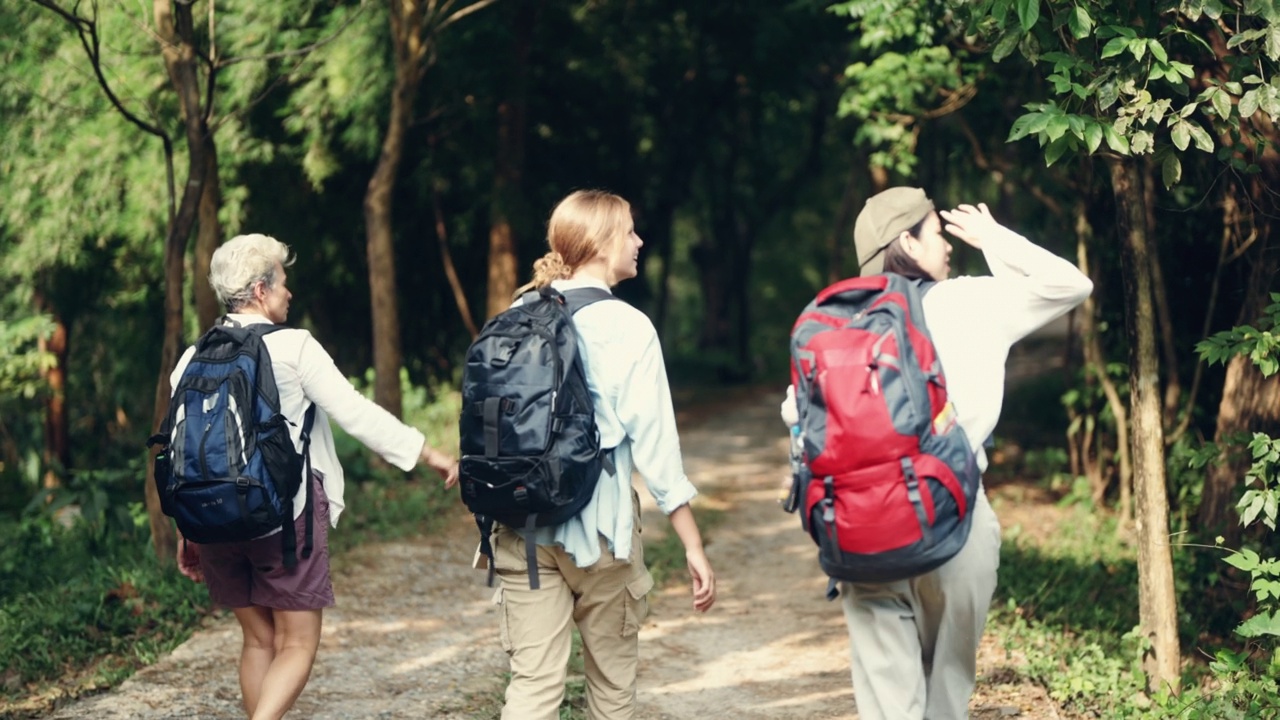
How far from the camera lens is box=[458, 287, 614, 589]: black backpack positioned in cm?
348

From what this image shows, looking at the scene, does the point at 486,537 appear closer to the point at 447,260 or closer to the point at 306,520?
the point at 306,520

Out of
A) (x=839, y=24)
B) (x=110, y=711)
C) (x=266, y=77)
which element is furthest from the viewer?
(x=839, y=24)

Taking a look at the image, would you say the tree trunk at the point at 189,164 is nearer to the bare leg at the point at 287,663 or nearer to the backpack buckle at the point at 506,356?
the bare leg at the point at 287,663

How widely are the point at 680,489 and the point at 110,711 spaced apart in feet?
9.99

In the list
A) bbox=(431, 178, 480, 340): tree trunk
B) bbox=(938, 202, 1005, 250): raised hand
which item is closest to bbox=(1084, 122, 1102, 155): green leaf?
bbox=(938, 202, 1005, 250): raised hand

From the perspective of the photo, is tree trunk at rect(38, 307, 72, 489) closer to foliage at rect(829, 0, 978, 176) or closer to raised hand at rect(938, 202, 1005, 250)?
foliage at rect(829, 0, 978, 176)

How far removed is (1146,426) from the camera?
5223 millimetres

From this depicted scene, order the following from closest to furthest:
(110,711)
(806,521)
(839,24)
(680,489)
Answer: (806,521) → (680,489) → (110,711) → (839,24)

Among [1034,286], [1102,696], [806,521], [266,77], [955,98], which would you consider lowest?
[1102,696]

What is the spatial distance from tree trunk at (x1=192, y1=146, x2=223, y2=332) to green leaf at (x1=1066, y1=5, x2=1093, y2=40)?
5235 mm

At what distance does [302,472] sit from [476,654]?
8.50 ft

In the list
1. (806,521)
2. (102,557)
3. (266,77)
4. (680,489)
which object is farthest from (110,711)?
(266,77)

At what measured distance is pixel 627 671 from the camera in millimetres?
3768

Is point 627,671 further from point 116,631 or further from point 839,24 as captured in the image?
point 839,24
